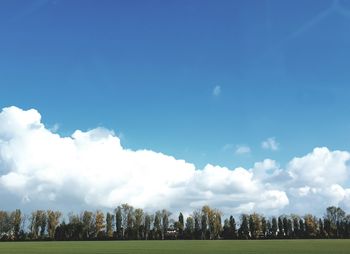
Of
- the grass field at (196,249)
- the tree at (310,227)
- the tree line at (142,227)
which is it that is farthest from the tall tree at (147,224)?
the grass field at (196,249)

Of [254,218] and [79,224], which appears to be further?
[254,218]

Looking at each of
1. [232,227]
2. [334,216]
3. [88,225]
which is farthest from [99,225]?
[334,216]

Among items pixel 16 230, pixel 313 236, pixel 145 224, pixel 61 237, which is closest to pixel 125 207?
pixel 145 224

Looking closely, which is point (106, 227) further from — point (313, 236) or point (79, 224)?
point (313, 236)

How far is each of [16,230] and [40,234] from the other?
1048cm

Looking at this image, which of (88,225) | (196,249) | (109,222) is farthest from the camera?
(109,222)

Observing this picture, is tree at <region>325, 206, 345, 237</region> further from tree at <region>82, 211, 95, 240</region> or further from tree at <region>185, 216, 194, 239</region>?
tree at <region>82, 211, 95, 240</region>

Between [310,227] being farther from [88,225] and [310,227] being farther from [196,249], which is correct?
[196,249]

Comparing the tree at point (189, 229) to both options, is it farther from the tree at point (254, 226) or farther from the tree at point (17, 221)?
the tree at point (17, 221)

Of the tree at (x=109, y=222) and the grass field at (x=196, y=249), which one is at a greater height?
the tree at (x=109, y=222)

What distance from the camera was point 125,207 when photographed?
198250mm

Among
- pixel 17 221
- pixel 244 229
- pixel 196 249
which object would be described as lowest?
pixel 196 249

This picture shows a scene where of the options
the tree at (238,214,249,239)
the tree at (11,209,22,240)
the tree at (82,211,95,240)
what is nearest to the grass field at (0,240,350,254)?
the tree at (82,211,95,240)

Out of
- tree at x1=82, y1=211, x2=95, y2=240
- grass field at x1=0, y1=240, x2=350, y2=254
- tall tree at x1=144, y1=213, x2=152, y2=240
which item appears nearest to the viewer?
grass field at x1=0, y1=240, x2=350, y2=254
